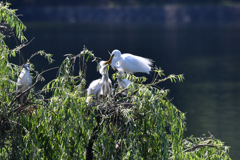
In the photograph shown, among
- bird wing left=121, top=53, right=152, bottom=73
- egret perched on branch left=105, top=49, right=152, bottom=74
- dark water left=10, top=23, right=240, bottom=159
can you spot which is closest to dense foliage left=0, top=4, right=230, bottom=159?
egret perched on branch left=105, top=49, right=152, bottom=74

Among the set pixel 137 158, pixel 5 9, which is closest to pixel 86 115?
pixel 137 158

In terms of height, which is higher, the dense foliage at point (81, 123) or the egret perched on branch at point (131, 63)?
the egret perched on branch at point (131, 63)

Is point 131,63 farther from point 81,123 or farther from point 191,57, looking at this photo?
point 191,57

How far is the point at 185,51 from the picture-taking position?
1144 inches

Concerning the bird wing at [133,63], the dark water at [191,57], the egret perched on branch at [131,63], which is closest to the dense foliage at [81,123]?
the egret perched on branch at [131,63]

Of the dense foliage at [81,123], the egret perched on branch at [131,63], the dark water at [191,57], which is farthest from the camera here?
the dark water at [191,57]

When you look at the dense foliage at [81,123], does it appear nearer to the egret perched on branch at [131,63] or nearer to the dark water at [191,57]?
the egret perched on branch at [131,63]

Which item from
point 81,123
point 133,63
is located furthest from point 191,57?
point 81,123

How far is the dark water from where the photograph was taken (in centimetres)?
1406

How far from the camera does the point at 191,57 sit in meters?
26.2

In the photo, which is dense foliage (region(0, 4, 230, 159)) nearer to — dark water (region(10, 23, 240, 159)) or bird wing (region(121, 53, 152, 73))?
bird wing (region(121, 53, 152, 73))

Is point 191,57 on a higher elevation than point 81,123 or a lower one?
higher

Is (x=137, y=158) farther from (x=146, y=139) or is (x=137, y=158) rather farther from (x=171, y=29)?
(x=171, y=29)

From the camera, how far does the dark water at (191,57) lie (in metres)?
14.1
